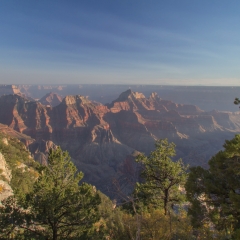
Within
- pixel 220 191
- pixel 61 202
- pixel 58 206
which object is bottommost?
pixel 58 206

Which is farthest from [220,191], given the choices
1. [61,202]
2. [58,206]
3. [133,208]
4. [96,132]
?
[96,132]

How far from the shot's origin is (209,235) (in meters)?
10.8

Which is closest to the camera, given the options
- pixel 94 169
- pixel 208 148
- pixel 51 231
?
pixel 51 231

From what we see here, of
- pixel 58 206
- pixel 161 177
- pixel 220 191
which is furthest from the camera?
pixel 161 177

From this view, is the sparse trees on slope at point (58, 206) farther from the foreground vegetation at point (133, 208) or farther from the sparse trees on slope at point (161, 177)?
the sparse trees on slope at point (161, 177)

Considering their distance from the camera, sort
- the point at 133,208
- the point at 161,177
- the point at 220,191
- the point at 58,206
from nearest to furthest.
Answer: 1. the point at 133,208
2. the point at 220,191
3. the point at 58,206
4. the point at 161,177

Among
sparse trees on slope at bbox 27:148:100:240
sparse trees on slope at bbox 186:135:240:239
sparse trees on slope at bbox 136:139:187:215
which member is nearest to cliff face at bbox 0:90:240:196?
sparse trees on slope at bbox 136:139:187:215

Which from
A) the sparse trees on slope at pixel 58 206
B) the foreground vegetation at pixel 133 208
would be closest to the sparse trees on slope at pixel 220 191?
the foreground vegetation at pixel 133 208

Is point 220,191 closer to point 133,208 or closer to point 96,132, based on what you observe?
point 133,208

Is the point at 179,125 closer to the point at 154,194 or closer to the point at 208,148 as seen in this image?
the point at 208,148

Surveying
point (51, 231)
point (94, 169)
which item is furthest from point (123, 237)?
point (94, 169)

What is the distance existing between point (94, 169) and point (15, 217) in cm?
10785

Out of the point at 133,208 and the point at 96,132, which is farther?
the point at 96,132

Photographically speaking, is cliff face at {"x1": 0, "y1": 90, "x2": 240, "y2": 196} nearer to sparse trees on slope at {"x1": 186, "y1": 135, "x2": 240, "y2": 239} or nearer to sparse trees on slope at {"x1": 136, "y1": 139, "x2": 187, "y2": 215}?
sparse trees on slope at {"x1": 136, "y1": 139, "x2": 187, "y2": 215}
